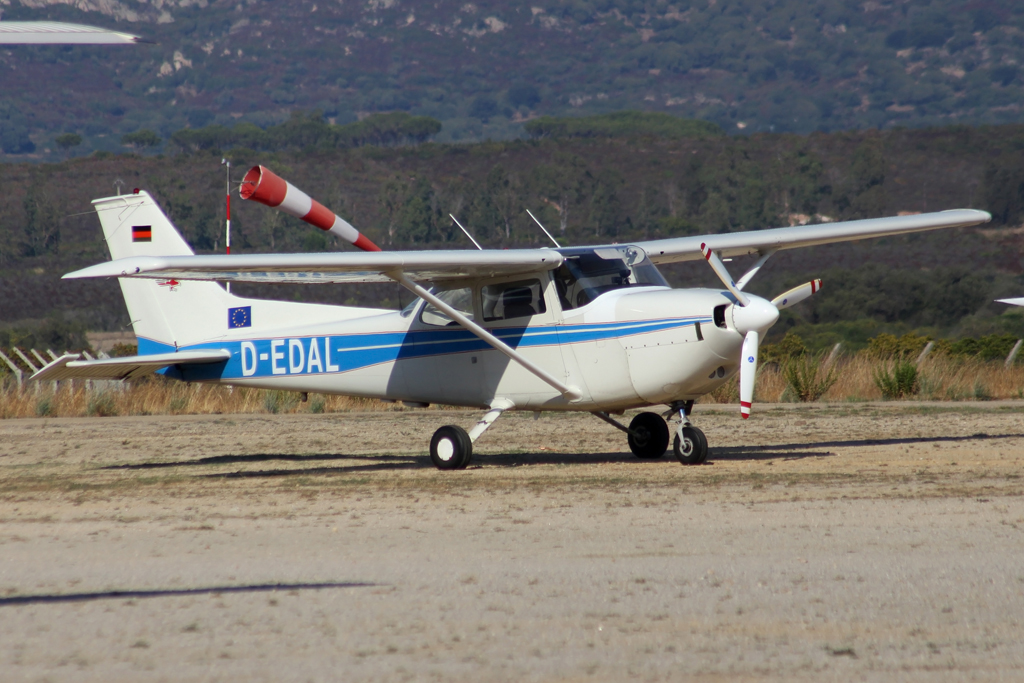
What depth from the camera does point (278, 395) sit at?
2264 cm

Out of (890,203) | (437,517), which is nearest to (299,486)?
(437,517)

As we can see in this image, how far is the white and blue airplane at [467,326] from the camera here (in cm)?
1145

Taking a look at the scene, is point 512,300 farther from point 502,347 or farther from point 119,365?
point 119,365

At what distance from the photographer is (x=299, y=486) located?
1124cm

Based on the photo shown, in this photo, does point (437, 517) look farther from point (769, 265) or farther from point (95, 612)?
point (769, 265)

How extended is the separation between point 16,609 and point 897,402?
17.4m

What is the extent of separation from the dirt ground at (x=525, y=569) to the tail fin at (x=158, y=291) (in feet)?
5.81

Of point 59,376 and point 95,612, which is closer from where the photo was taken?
point 95,612

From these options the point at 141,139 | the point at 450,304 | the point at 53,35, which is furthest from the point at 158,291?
the point at 141,139

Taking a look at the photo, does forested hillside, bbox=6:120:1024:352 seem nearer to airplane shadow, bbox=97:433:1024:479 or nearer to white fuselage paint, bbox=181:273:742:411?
airplane shadow, bbox=97:433:1024:479

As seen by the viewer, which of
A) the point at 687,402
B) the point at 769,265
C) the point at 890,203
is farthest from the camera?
the point at 890,203

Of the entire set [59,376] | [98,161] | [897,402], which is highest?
[98,161]

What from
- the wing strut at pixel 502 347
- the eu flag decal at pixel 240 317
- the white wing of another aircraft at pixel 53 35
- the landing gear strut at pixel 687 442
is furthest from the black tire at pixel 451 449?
the white wing of another aircraft at pixel 53 35

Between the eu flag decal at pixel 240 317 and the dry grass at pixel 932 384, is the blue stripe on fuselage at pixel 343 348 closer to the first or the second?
the eu flag decal at pixel 240 317
